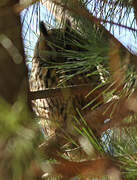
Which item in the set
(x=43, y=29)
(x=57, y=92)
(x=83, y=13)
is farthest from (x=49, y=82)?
(x=83, y=13)

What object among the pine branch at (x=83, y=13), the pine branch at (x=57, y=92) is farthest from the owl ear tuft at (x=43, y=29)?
the pine branch at (x=57, y=92)

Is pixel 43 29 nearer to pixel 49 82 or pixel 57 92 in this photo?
pixel 49 82

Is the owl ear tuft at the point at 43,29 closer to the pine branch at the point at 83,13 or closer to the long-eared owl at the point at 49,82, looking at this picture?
the long-eared owl at the point at 49,82

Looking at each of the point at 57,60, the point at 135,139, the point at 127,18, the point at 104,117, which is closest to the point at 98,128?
the point at 104,117

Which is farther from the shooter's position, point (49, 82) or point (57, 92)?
point (49, 82)

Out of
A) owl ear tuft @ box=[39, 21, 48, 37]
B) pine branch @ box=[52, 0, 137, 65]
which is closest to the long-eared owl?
owl ear tuft @ box=[39, 21, 48, 37]

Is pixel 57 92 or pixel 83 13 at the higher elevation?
pixel 83 13

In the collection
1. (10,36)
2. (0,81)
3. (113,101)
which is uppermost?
(10,36)

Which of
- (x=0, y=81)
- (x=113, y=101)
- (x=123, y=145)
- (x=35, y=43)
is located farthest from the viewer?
(x=35, y=43)

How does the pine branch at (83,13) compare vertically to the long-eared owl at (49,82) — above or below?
above

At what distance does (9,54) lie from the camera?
3.77 ft

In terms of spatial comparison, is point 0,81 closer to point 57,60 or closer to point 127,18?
point 127,18

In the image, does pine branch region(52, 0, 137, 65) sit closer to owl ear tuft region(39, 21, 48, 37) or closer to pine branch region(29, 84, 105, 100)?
pine branch region(29, 84, 105, 100)

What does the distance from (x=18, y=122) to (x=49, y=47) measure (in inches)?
65.6
